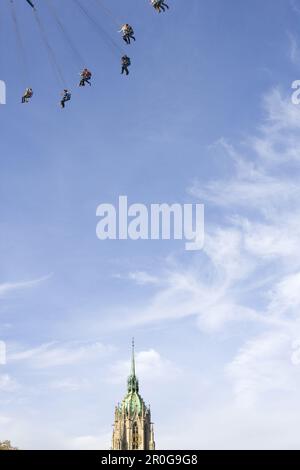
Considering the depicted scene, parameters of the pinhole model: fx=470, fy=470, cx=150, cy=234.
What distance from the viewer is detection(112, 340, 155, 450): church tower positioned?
142m

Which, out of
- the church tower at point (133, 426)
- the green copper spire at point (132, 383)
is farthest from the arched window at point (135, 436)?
the green copper spire at point (132, 383)

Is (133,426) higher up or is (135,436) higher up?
(133,426)

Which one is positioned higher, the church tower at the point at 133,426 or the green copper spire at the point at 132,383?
the green copper spire at the point at 132,383

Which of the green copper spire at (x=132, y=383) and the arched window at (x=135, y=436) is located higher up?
the green copper spire at (x=132, y=383)

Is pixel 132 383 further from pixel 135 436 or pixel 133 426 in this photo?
pixel 135 436

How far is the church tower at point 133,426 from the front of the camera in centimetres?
14212

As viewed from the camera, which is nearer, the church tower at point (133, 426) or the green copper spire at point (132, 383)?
the church tower at point (133, 426)

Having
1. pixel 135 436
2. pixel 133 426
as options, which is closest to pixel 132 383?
pixel 133 426

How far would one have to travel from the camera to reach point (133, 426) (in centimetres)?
14525

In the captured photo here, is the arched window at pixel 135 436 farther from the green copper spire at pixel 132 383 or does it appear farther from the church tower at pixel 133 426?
the green copper spire at pixel 132 383
